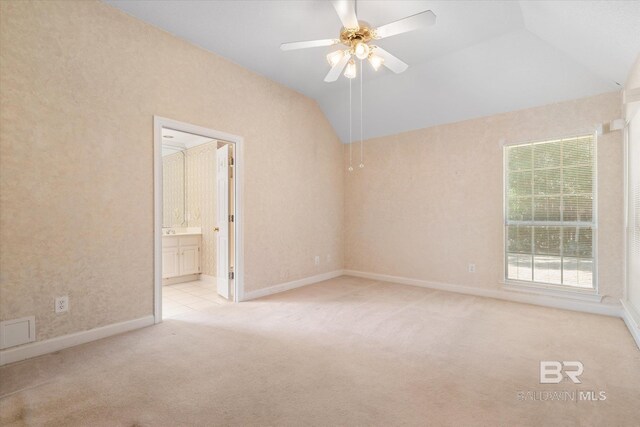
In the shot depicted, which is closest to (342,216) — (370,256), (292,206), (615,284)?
(370,256)

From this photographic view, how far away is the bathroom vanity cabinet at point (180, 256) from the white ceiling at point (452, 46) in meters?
3.07

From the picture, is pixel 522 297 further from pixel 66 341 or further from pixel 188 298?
pixel 66 341

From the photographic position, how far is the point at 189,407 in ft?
5.99

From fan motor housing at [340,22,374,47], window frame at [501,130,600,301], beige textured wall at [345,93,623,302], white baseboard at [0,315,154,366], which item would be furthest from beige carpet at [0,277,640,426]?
fan motor housing at [340,22,374,47]

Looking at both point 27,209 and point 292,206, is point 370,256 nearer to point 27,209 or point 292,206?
point 292,206

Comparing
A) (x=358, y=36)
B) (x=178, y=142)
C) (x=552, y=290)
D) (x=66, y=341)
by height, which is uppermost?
(x=358, y=36)

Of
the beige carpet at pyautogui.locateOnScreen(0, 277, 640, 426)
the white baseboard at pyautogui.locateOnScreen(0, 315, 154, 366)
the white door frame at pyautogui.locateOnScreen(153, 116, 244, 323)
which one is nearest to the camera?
the beige carpet at pyautogui.locateOnScreen(0, 277, 640, 426)

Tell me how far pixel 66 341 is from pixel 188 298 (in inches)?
68.0

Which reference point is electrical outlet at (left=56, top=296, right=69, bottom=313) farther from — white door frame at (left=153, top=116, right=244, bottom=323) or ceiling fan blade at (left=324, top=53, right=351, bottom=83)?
ceiling fan blade at (left=324, top=53, right=351, bottom=83)

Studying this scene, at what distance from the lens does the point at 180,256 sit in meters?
5.25

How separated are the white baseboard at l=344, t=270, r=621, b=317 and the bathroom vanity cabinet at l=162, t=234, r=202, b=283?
3.33 m

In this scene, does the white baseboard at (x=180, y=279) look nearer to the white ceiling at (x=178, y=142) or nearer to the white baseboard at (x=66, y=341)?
the white baseboard at (x=66, y=341)

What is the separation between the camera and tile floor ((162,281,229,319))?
149 inches

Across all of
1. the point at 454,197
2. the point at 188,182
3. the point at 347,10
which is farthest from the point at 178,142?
the point at 454,197
